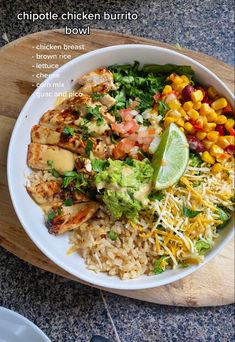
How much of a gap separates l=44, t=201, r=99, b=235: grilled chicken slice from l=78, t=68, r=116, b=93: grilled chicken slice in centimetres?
63

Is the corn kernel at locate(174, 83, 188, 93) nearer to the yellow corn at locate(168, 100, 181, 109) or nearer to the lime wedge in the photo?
the yellow corn at locate(168, 100, 181, 109)

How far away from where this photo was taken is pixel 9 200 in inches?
103

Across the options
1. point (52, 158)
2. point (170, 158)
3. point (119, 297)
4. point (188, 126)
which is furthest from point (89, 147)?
point (119, 297)

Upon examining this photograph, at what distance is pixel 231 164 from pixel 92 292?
1.10 metres

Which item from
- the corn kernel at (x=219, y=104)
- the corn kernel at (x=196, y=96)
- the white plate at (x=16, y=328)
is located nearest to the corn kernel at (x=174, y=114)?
the corn kernel at (x=196, y=96)

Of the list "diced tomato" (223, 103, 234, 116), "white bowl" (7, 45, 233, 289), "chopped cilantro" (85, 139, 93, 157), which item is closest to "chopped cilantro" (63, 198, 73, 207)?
"white bowl" (7, 45, 233, 289)

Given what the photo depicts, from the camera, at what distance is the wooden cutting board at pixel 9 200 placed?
2.63 meters

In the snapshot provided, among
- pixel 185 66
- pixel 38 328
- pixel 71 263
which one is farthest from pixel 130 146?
pixel 38 328

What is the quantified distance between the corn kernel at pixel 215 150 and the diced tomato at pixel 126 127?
43 centimetres

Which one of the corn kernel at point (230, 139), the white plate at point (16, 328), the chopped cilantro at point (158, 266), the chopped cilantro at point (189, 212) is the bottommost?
the white plate at point (16, 328)

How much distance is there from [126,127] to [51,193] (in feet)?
1.75

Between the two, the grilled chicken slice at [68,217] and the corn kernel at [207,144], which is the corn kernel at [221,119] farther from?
the grilled chicken slice at [68,217]

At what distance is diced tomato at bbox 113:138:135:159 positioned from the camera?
8.21ft

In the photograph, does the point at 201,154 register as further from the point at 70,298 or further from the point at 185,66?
the point at 70,298
